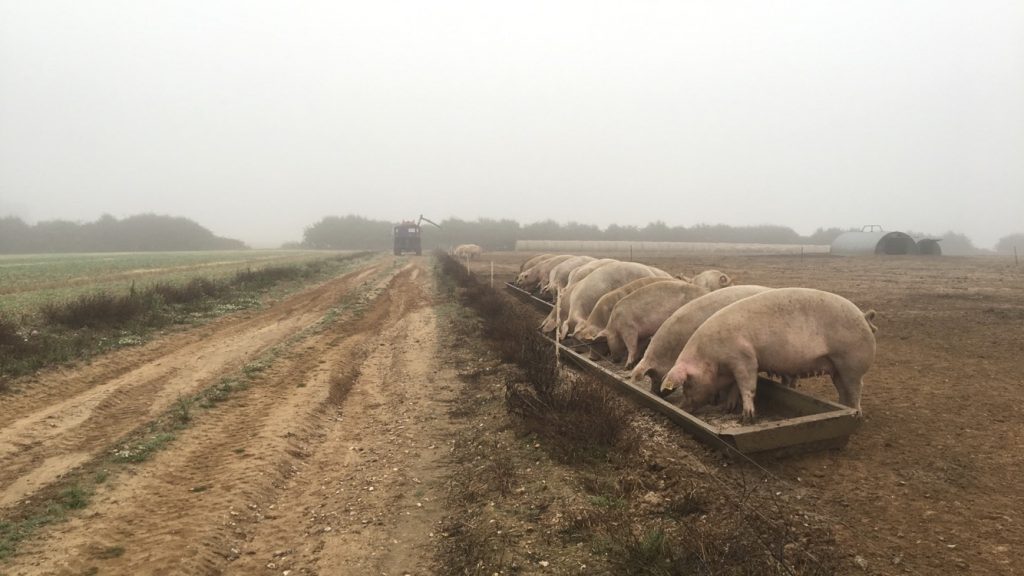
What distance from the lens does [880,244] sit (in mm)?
52062

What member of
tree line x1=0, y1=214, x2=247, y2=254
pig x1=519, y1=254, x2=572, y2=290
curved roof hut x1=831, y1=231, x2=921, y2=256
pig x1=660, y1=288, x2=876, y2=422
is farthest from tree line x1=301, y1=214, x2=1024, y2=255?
pig x1=660, y1=288, x2=876, y2=422

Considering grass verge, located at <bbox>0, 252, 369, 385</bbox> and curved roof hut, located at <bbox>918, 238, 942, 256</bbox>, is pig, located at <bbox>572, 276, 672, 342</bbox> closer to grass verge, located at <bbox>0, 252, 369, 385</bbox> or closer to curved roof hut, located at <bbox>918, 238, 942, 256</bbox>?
grass verge, located at <bbox>0, 252, 369, 385</bbox>

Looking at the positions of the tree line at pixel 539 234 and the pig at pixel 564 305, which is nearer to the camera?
the pig at pixel 564 305

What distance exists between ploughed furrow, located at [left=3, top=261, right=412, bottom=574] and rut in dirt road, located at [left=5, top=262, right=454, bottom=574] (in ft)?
0.05

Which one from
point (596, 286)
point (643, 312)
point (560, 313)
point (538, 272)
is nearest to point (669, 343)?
point (643, 312)

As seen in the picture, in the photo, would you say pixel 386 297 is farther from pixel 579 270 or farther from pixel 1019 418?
pixel 1019 418

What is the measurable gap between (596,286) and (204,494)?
31.8 feet

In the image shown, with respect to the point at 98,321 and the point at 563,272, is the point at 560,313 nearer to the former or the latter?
the point at 563,272

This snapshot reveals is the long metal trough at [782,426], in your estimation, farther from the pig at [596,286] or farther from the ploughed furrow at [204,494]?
the pig at [596,286]

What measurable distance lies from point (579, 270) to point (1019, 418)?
426 inches

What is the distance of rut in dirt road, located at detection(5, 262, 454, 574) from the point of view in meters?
4.34

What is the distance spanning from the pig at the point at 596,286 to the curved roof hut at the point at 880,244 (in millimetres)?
49969

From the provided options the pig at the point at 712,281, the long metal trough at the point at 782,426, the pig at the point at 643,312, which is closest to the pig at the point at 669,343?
the long metal trough at the point at 782,426

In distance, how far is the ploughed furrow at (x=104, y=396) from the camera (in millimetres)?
6270
